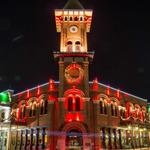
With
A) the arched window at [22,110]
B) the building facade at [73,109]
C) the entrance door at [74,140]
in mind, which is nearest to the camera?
the entrance door at [74,140]

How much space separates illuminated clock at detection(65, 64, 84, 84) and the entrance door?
24.5ft

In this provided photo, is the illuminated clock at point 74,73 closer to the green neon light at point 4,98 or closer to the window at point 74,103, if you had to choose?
the window at point 74,103

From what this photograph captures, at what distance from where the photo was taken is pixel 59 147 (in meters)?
35.1

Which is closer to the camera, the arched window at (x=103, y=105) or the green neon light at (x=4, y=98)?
the arched window at (x=103, y=105)

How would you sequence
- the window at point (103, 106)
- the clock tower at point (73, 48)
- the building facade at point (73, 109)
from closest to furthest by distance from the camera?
1. the building facade at point (73, 109)
2. the clock tower at point (73, 48)
3. the window at point (103, 106)

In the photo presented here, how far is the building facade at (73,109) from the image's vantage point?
36156 mm

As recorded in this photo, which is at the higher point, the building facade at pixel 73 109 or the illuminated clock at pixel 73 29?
the illuminated clock at pixel 73 29

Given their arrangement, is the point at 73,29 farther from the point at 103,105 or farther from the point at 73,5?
the point at 103,105

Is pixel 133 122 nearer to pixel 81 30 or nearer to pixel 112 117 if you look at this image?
pixel 112 117

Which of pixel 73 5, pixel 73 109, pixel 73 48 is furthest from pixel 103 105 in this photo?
pixel 73 5

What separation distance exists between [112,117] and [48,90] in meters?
10.9

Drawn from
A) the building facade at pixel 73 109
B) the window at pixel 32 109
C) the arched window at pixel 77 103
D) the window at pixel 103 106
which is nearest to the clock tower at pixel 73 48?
the building facade at pixel 73 109

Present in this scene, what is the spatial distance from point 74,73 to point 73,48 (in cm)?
499

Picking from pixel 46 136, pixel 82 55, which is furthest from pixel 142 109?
pixel 46 136
